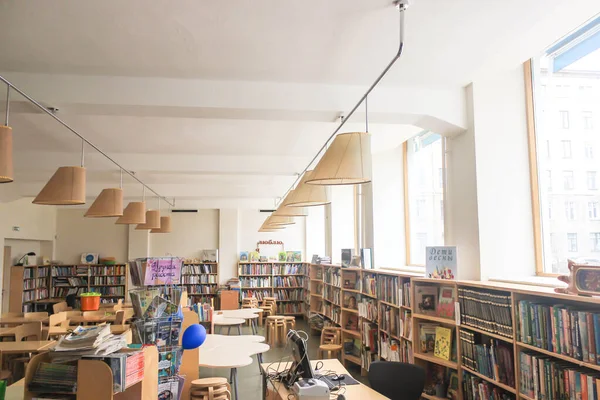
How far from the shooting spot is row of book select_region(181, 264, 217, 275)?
46.4ft

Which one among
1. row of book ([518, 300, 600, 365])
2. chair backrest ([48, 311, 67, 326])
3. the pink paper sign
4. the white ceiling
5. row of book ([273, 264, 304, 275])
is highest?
the white ceiling

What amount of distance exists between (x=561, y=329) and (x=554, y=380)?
39 cm

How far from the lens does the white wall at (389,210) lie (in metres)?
8.09

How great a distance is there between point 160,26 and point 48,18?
79 centimetres

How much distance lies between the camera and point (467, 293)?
4.45 meters

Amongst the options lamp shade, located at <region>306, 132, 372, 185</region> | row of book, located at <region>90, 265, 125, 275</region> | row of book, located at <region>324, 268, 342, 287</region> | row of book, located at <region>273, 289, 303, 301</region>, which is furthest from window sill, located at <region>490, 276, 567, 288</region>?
row of book, located at <region>90, 265, 125, 275</region>

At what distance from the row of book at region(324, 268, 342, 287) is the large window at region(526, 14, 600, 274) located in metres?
4.57

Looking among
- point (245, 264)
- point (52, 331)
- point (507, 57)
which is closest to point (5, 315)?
point (52, 331)

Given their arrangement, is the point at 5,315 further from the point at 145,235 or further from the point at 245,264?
the point at 245,264

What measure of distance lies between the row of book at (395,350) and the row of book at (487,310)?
140 cm

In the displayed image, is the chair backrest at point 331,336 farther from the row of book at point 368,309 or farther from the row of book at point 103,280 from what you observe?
the row of book at point 103,280

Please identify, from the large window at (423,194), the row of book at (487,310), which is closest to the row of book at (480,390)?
the row of book at (487,310)

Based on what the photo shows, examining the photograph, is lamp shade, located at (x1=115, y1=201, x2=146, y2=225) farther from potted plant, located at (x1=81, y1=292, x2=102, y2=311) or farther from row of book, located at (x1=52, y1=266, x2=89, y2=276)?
row of book, located at (x1=52, y1=266, x2=89, y2=276)

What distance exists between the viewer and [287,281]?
14.1 metres
